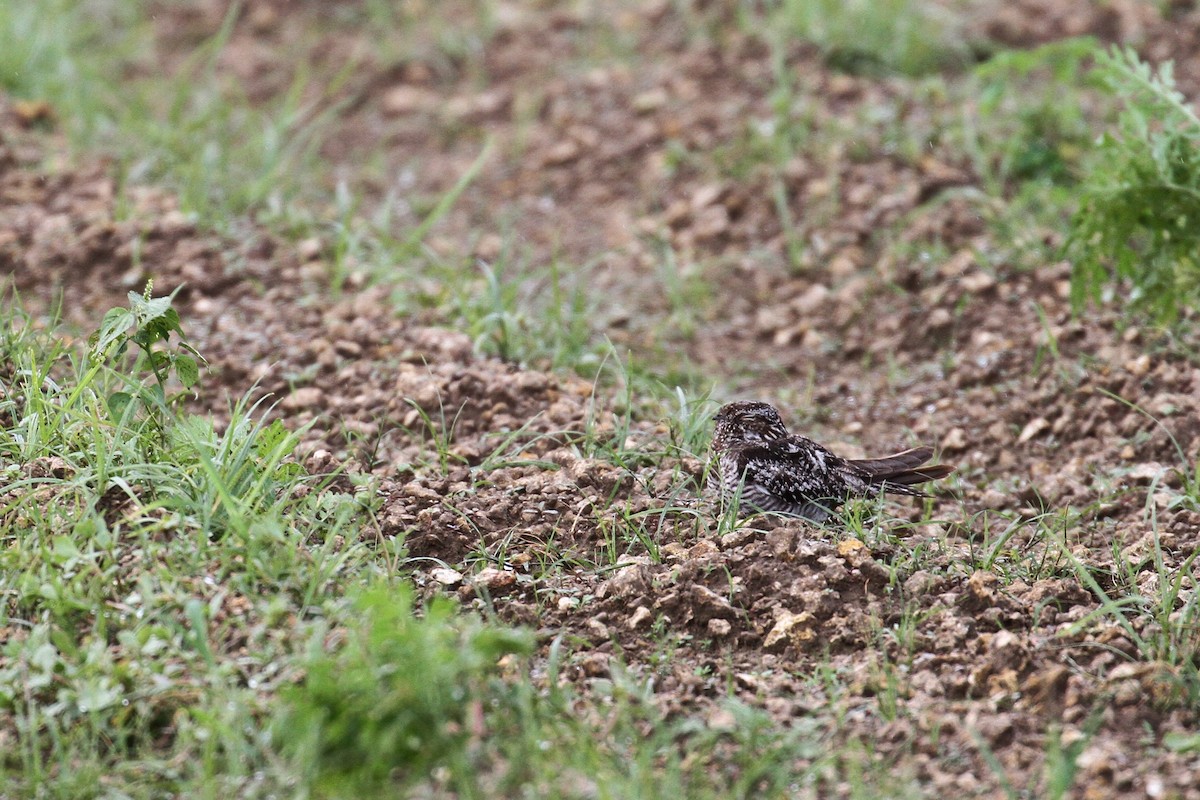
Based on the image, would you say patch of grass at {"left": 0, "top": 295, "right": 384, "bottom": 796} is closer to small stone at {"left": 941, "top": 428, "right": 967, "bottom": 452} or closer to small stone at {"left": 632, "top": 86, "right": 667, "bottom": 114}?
small stone at {"left": 941, "top": 428, "right": 967, "bottom": 452}

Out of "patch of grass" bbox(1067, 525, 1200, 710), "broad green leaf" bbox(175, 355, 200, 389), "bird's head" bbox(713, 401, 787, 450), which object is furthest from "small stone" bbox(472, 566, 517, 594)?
"patch of grass" bbox(1067, 525, 1200, 710)

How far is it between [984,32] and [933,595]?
4.65 m

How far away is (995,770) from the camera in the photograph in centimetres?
301

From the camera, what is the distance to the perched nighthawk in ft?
13.7

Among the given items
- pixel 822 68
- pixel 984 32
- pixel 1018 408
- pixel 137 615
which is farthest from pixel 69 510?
pixel 984 32

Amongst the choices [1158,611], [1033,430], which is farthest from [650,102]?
[1158,611]

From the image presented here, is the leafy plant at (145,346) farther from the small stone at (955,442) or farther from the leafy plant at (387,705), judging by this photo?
the small stone at (955,442)

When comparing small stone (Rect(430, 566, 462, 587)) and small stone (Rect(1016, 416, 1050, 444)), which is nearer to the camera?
small stone (Rect(430, 566, 462, 587))

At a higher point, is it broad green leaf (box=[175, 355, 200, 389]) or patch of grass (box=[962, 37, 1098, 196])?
broad green leaf (box=[175, 355, 200, 389])

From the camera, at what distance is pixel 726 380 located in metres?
5.55

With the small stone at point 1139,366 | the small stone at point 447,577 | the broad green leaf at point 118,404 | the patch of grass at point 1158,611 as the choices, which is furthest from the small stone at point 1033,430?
the broad green leaf at point 118,404

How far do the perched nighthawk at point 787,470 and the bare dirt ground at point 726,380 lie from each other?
0.16 metres

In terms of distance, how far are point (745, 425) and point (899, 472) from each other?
0.59 m

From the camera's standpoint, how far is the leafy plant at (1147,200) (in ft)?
15.6
